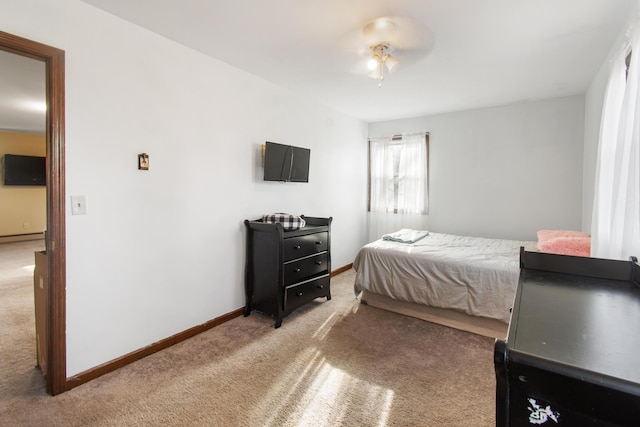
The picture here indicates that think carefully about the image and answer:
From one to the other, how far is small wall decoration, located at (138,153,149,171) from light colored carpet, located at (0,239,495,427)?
1.40 m

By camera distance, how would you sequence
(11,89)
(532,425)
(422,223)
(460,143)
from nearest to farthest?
(532,425) → (11,89) → (460,143) → (422,223)

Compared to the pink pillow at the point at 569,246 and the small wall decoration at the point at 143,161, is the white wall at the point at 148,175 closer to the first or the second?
the small wall decoration at the point at 143,161

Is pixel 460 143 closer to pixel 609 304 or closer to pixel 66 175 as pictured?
pixel 609 304

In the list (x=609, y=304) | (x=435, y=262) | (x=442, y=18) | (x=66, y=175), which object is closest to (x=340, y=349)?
(x=435, y=262)

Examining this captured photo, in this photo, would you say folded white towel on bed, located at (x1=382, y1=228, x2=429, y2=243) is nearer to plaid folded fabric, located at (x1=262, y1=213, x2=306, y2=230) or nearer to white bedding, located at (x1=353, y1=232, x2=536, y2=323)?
white bedding, located at (x1=353, y1=232, x2=536, y2=323)

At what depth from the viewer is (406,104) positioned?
4.07 m

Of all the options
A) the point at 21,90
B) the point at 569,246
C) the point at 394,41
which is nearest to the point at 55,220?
the point at 394,41

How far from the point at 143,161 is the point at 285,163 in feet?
4.59

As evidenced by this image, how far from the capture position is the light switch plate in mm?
1921

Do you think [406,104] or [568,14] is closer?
[568,14]

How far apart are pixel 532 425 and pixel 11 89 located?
204 inches

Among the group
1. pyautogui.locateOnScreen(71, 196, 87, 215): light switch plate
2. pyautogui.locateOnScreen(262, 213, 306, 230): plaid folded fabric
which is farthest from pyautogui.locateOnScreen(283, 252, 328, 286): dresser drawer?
pyautogui.locateOnScreen(71, 196, 87, 215): light switch plate

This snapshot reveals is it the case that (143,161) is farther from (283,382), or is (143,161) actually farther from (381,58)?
(381,58)

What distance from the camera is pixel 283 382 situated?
6.68 feet
